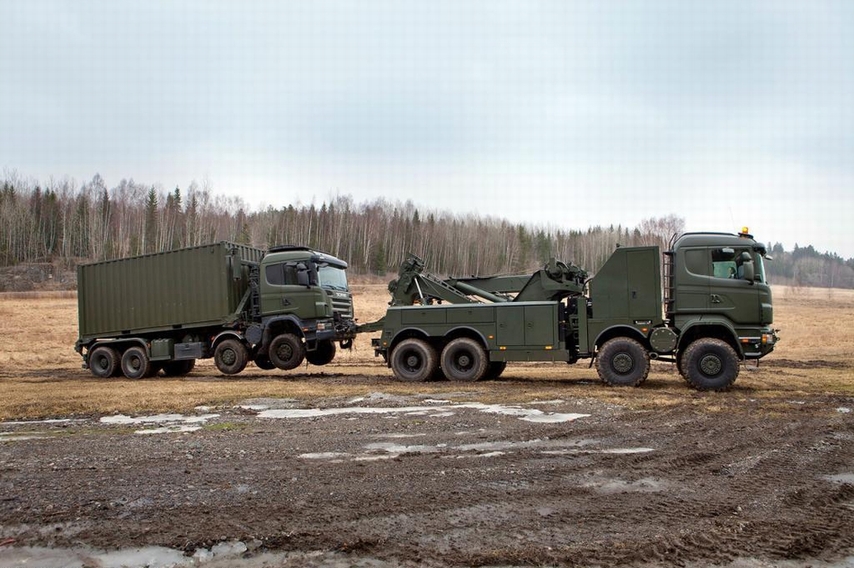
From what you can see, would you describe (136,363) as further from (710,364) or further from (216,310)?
(710,364)

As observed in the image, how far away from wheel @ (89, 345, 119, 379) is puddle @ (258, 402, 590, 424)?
10.8 metres

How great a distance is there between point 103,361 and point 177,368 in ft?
7.01

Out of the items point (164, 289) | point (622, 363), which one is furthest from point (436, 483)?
point (164, 289)

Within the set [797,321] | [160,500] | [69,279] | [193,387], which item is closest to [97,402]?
[193,387]

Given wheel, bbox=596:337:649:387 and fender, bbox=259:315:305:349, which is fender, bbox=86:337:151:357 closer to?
fender, bbox=259:315:305:349

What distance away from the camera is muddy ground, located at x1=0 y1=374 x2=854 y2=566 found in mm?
4062

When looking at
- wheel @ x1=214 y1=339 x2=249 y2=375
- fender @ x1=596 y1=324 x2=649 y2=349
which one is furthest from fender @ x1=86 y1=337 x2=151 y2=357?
fender @ x1=596 y1=324 x2=649 y2=349

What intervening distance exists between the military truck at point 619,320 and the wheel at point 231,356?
4.29 meters

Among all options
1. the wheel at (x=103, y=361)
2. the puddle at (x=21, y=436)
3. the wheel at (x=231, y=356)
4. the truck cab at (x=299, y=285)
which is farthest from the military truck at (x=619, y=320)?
the wheel at (x=103, y=361)

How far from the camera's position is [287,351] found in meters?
17.1

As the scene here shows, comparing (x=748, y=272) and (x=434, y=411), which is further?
(x=748, y=272)

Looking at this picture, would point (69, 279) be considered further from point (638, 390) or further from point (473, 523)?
point (473, 523)

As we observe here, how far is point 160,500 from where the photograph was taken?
5129 millimetres

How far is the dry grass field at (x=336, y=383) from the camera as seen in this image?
1142 centimetres
